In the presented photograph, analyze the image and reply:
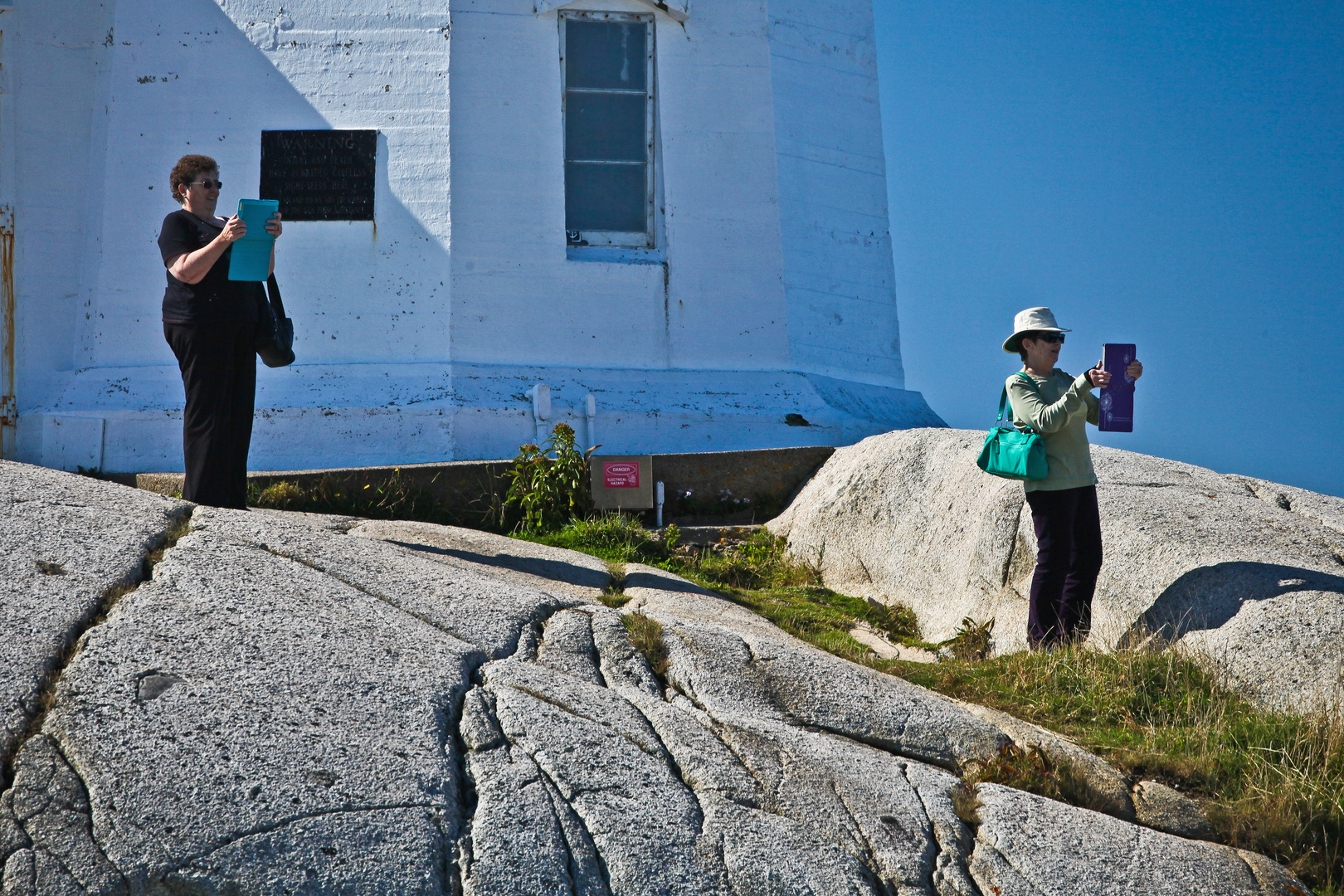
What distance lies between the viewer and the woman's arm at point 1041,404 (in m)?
4.84

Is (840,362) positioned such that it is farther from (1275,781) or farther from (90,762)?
(90,762)

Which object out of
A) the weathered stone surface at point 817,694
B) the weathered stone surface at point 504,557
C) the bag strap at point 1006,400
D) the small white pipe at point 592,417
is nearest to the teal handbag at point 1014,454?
the bag strap at point 1006,400

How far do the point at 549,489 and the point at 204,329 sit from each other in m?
2.69

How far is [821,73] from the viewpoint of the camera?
393 inches

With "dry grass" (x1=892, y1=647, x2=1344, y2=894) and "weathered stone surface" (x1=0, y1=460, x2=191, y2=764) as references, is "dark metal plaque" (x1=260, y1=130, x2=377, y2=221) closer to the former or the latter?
"weathered stone surface" (x1=0, y1=460, x2=191, y2=764)

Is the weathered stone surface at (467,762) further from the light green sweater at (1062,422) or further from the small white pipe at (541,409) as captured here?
the small white pipe at (541,409)

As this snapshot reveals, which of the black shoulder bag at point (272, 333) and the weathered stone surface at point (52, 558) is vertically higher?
the black shoulder bag at point (272, 333)

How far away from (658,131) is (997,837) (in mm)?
7384

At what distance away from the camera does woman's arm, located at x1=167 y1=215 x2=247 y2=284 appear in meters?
5.02

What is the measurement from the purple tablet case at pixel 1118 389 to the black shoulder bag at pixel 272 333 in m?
3.82

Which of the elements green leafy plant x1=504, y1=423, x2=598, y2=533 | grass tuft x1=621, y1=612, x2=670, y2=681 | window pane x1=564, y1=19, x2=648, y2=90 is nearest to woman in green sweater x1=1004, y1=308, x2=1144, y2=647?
grass tuft x1=621, y1=612, x2=670, y2=681

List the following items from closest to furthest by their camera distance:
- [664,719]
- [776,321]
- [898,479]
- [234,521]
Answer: [664,719] < [234,521] < [898,479] < [776,321]

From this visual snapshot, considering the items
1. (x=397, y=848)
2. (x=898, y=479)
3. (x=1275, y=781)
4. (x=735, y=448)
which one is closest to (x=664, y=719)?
(x=397, y=848)

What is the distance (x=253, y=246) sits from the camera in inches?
201
